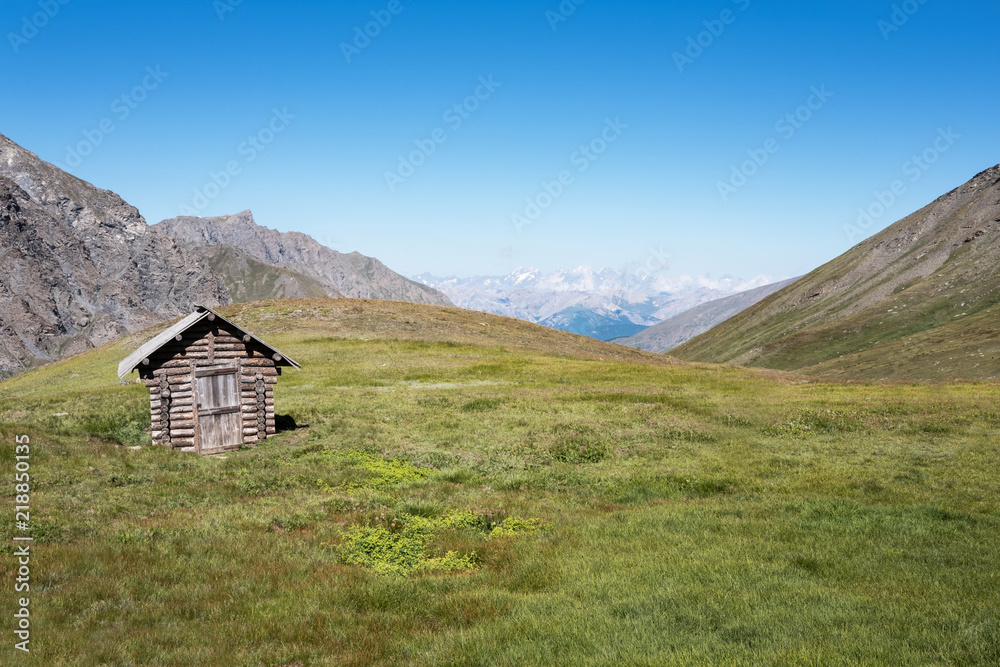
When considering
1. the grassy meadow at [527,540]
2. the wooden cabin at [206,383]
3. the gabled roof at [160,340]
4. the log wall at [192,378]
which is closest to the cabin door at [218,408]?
the wooden cabin at [206,383]

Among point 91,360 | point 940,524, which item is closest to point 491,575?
point 940,524

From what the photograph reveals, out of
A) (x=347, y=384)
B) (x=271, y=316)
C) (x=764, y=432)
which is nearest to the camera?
(x=764, y=432)

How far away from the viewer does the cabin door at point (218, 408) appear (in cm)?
2681

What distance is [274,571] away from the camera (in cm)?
1195

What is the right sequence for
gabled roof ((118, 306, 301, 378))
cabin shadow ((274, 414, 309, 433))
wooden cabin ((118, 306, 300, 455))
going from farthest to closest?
cabin shadow ((274, 414, 309, 433))
wooden cabin ((118, 306, 300, 455))
gabled roof ((118, 306, 301, 378))

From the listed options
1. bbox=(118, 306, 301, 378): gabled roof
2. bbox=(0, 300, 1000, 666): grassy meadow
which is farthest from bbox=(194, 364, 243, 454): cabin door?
bbox=(118, 306, 301, 378): gabled roof

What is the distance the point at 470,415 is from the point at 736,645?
2590cm

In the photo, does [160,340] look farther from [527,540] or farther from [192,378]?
[527,540]

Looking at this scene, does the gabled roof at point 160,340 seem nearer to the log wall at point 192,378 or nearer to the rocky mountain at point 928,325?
the log wall at point 192,378

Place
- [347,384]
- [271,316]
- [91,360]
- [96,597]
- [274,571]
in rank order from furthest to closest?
[271,316]
[91,360]
[347,384]
[274,571]
[96,597]

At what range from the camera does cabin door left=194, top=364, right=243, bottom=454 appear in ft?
88.0

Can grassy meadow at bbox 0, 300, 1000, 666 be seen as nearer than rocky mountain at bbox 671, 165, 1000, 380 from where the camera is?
Yes

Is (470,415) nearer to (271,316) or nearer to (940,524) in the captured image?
(940,524)

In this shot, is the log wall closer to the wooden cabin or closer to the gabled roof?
the wooden cabin
